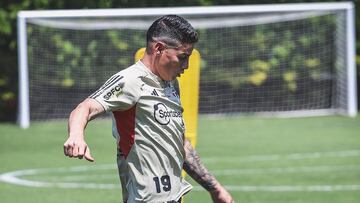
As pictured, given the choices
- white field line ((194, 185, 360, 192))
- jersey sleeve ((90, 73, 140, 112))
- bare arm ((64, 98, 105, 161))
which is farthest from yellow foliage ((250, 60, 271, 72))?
bare arm ((64, 98, 105, 161))

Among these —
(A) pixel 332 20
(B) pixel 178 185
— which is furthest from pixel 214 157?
(B) pixel 178 185

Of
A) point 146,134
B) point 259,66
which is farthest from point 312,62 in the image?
point 146,134

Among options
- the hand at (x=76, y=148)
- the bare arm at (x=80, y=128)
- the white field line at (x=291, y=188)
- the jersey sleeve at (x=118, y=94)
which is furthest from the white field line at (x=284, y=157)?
the hand at (x=76, y=148)

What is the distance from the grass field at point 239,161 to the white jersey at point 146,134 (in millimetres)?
5739

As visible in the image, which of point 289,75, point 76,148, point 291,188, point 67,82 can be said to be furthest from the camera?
point 289,75

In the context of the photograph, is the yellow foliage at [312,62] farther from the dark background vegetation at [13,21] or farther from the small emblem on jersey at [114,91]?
the small emblem on jersey at [114,91]

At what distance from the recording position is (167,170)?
5277 millimetres

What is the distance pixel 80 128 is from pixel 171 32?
884mm

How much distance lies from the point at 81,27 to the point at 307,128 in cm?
516

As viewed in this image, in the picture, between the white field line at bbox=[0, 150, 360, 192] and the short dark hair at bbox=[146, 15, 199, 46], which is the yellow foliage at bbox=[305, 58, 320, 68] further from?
the short dark hair at bbox=[146, 15, 199, 46]

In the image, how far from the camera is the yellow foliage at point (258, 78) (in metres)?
21.9

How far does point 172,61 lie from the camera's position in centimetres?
525

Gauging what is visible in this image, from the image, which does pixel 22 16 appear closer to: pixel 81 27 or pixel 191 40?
pixel 81 27

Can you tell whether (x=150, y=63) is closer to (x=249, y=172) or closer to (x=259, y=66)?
(x=249, y=172)
